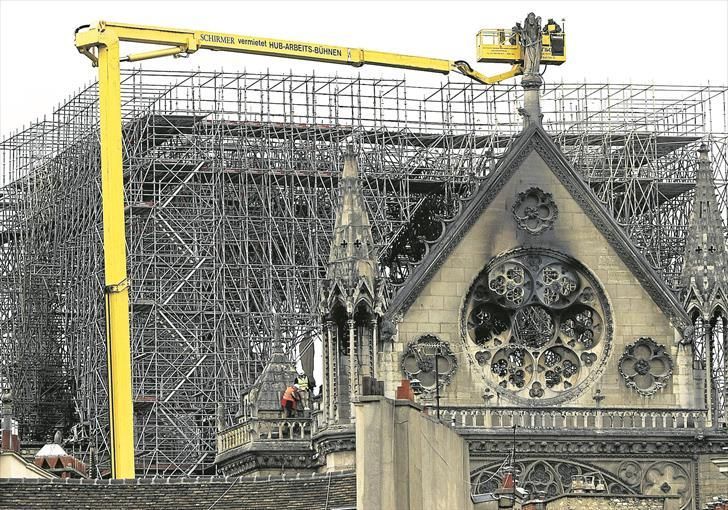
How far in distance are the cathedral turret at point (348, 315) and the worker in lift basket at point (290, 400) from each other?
26.5 ft

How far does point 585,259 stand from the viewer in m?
86.8

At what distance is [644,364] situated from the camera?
86.3 m

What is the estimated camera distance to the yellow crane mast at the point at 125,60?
99688mm

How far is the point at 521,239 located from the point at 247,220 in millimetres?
24617

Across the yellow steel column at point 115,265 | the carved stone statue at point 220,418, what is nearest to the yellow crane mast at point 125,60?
the yellow steel column at point 115,265

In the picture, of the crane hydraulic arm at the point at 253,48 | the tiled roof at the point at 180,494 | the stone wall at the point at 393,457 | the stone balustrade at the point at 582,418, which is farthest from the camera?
the crane hydraulic arm at the point at 253,48

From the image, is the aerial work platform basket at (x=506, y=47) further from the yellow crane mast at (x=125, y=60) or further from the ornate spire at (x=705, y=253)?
the ornate spire at (x=705, y=253)

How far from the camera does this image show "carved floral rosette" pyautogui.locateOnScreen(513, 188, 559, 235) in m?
86.4

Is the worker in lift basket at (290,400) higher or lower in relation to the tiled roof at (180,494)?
higher

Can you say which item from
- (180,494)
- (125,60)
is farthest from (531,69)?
(180,494)

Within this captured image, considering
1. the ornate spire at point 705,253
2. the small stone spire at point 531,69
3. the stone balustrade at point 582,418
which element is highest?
the small stone spire at point 531,69

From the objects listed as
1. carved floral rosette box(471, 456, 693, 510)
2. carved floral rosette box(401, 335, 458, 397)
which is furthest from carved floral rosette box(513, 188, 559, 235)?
carved floral rosette box(471, 456, 693, 510)

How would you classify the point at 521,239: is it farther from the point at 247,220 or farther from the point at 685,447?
the point at 247,220

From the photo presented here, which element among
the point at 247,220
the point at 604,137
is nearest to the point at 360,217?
the point at 247,220
